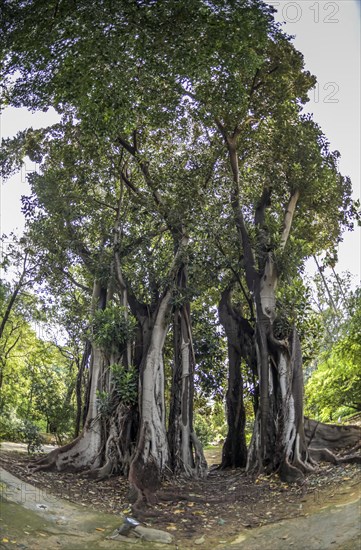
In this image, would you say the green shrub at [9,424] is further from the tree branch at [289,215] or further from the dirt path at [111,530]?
the tree branch at [289,215]

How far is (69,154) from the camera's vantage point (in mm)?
13047

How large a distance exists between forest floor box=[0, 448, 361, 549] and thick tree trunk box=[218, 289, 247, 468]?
2067 millimetres

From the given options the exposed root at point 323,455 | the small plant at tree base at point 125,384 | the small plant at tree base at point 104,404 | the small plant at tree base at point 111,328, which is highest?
the small plant at tree base at point 111,328

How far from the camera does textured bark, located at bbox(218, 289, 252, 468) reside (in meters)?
12.8

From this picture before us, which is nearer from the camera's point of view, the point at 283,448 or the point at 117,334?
the point at 283,448

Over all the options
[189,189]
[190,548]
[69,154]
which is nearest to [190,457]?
[190,548]

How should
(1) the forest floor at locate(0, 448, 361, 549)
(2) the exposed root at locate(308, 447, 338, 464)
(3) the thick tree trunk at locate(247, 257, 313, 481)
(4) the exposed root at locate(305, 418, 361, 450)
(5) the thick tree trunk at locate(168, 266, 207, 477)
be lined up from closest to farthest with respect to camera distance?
(1) the forest floor at locate(0, 448, 361, 549), (2) the exposed root at locate(308, 447, 338, 464), (3) the thick tree trunk at locate(247, 257, 313, 481), (4) the exposed root at locate(305, 418, 361, 450), (5) the thick tree trunk at locate(168, 266, 207, 477)

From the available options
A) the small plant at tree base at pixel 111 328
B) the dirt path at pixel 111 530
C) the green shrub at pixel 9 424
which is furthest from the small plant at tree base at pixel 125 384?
the green shrub at pixel 9 424

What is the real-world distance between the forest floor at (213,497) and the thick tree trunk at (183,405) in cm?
54

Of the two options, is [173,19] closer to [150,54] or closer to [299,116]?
[150,54]

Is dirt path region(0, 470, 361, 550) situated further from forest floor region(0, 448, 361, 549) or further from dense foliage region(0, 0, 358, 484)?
dense foliage region(0, 0, 358, 484)

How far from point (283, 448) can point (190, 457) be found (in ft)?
8.08

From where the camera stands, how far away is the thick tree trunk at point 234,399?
1277 cm

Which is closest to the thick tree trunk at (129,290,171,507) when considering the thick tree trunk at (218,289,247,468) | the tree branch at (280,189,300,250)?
the thick tree trunk at (218,289,247,468)
